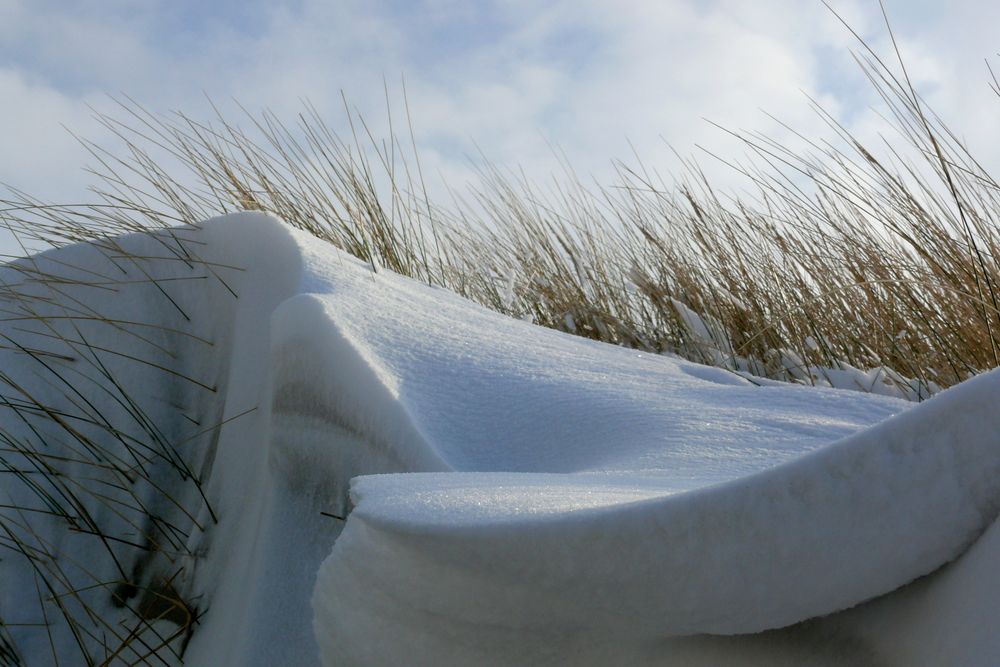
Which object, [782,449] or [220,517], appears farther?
[220,517]

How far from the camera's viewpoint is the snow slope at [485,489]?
537 mm

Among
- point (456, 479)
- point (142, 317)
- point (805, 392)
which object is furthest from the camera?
point (142, 317)

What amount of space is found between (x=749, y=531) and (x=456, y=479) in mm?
221

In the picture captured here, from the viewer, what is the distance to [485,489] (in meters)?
0.61

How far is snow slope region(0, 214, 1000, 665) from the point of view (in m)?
0.54

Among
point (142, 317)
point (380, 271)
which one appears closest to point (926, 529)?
point (380, 271)

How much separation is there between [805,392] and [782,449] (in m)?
0.39

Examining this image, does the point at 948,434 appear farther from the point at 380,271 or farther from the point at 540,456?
the point at 380,271

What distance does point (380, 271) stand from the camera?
1548 mm

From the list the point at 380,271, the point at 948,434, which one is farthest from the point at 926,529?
the point at 380,271

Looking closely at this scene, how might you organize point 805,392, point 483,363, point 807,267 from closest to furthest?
point 483,363
point 805,392
point 807,267

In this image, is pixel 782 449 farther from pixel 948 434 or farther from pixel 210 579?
pixel 210 579

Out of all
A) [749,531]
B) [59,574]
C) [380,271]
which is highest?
[380,271]

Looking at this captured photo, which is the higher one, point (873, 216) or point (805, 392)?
point (873, 216)
